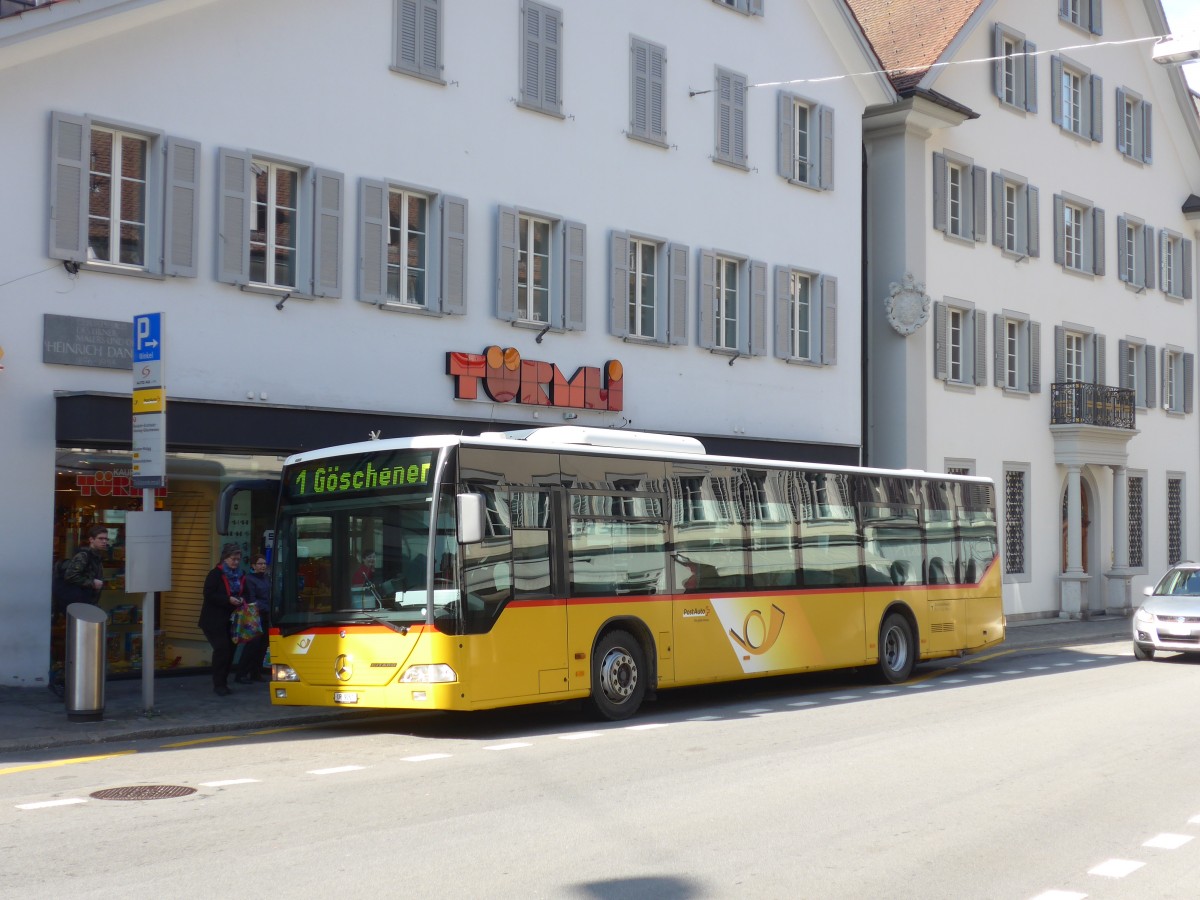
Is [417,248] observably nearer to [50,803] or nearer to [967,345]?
[50,803]

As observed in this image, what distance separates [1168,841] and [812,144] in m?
21.2

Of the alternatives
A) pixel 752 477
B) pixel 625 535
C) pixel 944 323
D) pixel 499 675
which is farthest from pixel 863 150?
pixel 499 675

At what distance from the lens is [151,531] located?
14375 mm

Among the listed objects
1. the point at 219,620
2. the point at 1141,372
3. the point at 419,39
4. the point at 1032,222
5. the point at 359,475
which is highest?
the point at 1032,222

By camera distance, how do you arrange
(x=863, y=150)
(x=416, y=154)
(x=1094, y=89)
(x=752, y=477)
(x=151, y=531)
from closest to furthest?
(x=151, y=531) → (x=752, y=477) → (x=416, y=154) → (x=863, y=150) → (x=1094, y=89)

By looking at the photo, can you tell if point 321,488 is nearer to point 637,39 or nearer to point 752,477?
point 752,477

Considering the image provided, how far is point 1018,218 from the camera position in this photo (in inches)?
1341

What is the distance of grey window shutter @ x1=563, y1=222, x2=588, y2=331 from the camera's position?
22.6 metres

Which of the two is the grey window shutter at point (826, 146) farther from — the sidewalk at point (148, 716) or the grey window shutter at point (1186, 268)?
the grey window shutter at point (1186, 268)

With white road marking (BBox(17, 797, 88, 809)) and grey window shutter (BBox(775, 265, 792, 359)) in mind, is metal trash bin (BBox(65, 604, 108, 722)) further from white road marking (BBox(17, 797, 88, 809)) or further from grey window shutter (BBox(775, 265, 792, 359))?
grey window shutter (BBox(775, 265, 792, 359))

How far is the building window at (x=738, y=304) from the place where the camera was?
25750 millimetres

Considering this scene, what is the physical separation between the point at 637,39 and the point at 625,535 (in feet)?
39.0

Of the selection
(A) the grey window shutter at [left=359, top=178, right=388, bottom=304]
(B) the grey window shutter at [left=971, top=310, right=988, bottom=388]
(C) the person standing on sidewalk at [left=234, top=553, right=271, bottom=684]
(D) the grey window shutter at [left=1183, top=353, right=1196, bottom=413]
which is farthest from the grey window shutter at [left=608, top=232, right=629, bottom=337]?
(D) the grey window shutter at [left=1183, top=353, right=1196, bottom=413]

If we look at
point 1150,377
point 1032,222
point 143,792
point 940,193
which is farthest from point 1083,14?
point 143,792
